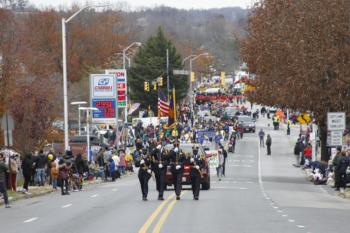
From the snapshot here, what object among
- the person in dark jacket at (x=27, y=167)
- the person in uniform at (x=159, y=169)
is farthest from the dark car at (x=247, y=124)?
the person in uniform at (x=159, y=169)

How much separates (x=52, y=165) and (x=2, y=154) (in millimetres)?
6395

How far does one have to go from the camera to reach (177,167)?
3161 cm

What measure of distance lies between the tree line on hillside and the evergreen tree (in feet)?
223

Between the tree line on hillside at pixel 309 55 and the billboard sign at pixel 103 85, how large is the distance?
1381 centimetres

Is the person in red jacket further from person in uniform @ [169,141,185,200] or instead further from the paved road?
person in uniform @ [169,141,185,200]

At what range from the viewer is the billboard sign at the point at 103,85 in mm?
64438

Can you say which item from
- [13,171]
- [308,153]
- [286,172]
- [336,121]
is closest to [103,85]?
[286,172]

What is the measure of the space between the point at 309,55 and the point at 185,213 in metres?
25.0

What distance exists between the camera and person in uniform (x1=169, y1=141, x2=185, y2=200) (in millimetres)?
31500

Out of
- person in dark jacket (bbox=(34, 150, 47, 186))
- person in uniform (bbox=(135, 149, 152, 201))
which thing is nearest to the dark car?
person in dark jacket (bbox=(34, 150, 47, 186))

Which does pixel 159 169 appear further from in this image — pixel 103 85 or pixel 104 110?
pixel 104 110

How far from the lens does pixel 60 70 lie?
110250mm

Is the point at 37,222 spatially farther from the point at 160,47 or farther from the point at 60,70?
the point at 160,47

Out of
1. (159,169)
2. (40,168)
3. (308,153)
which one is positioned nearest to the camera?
(159,169)
